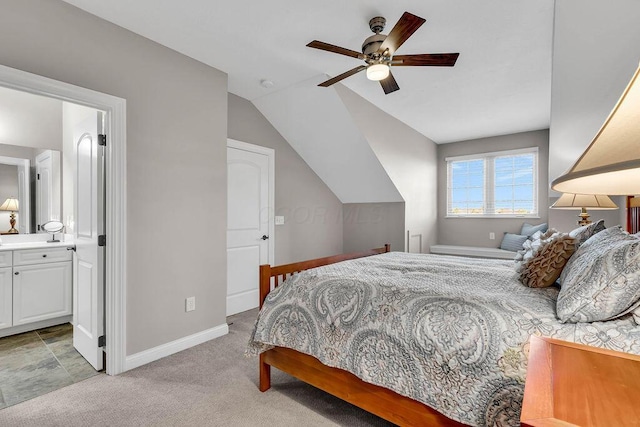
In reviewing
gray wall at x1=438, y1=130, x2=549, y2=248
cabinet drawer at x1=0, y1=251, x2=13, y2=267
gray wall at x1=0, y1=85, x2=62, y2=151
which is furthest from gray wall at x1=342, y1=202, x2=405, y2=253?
cabinet drawer at x1=0, y1=251, x2=13, y2=267

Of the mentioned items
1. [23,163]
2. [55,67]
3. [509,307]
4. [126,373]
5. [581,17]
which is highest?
[581,17]

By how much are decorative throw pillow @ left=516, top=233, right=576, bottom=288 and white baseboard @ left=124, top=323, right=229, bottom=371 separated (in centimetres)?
258

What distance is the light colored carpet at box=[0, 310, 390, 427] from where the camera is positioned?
1.86 m

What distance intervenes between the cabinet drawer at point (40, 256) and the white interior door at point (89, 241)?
806 millimetres

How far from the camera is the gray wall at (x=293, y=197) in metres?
3.90

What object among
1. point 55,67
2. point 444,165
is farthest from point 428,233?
point 55,67

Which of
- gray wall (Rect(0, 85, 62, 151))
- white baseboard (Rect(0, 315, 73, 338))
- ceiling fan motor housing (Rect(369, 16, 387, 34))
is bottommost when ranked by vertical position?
white baseboard (Rect(0, 315, 73, 338))

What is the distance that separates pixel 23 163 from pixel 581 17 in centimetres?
523

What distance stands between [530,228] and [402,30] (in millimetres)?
4137

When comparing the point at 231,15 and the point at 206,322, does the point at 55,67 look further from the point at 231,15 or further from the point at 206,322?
the point at 206,322

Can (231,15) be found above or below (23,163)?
above

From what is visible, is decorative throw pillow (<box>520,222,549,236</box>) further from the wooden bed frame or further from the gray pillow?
Result: the wooden bed frame

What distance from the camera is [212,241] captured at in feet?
9.96

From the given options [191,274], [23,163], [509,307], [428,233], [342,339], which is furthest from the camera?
[428,233]
